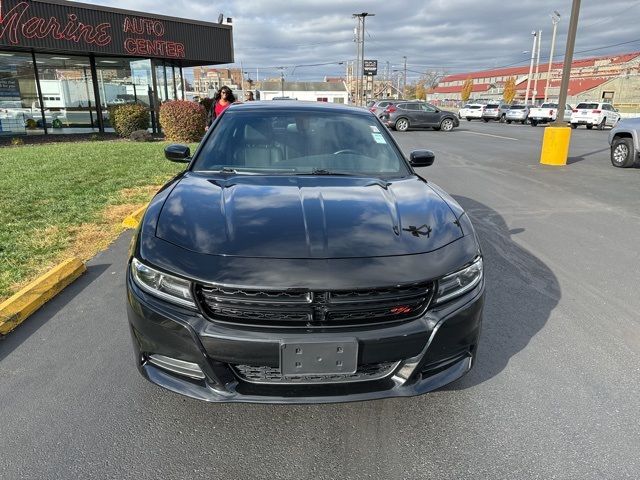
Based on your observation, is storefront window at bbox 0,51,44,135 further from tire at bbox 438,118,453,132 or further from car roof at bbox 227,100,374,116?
tire at bbox 438,118,453,132

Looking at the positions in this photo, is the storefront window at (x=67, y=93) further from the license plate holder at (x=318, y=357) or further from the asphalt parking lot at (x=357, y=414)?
the license plate holder at (x=318, y=357)

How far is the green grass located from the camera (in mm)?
4695

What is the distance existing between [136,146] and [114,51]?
592 centimetres

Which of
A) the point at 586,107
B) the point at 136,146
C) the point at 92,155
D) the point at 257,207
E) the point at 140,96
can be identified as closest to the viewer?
the point at 257,207

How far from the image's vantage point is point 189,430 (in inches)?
94.3

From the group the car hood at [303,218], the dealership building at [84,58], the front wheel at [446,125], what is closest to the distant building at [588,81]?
the front wheel at [446,125]

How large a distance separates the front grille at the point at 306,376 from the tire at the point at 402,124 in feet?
86.3

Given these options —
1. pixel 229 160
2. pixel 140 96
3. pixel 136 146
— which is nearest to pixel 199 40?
pixel 140 96

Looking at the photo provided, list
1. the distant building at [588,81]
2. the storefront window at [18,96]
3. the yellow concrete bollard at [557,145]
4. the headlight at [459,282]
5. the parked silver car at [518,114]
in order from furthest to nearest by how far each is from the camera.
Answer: the distant building at [588,81]
the parked silver car at [518,114]
the storefront window at [18,96]
the yellow concrete bollard at [557,145]
the headlight at [459,282]

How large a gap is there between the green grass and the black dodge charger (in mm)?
2404

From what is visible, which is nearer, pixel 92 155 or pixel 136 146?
pixel 92 155

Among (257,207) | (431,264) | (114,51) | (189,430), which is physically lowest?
(189,430)

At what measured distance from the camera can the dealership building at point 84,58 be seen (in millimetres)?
15648

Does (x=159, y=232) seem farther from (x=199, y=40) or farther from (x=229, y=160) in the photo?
(x=199, y=40)
